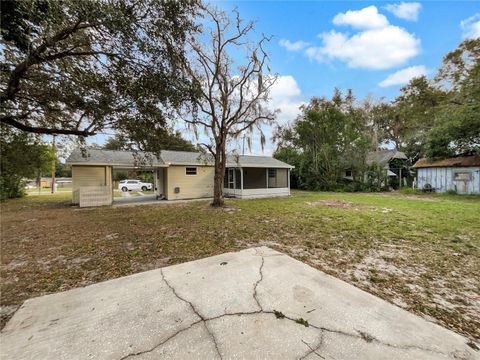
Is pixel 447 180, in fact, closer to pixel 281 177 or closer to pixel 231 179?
pixel 281 177

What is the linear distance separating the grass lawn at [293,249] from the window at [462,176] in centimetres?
854

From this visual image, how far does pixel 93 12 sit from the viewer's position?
3.58m

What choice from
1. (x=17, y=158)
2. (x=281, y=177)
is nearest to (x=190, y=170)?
(x=281, y=177)

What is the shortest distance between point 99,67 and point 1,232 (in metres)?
5.23

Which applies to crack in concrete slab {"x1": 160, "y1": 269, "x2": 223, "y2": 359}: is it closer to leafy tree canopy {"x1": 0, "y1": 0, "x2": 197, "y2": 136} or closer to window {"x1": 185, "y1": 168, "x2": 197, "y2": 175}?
leafy tree canopy {"x1": 0, "y1": 0, "x2": 197, "y2": 136}

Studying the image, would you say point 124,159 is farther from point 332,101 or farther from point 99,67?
point 332,101

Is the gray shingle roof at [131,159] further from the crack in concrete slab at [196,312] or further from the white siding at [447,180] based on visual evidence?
the white siding at [447,180]

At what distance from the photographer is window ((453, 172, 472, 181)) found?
13.5 m

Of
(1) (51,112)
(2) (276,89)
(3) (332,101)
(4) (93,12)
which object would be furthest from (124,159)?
(3) (332,101)

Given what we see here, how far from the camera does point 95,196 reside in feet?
35.0

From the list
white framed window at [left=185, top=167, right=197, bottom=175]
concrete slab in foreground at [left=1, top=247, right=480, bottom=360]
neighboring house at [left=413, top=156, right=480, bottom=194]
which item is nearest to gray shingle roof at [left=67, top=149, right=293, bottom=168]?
white framed window at [left=185, top=167, right=197, bottom=175]

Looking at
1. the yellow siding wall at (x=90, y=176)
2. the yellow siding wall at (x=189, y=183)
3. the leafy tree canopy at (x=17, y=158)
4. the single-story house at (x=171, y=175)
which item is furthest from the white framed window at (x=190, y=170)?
the leafy tree canopy at (x=17, y=158)

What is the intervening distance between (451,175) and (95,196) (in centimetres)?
2148

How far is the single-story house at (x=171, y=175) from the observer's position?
10766 millimetres
